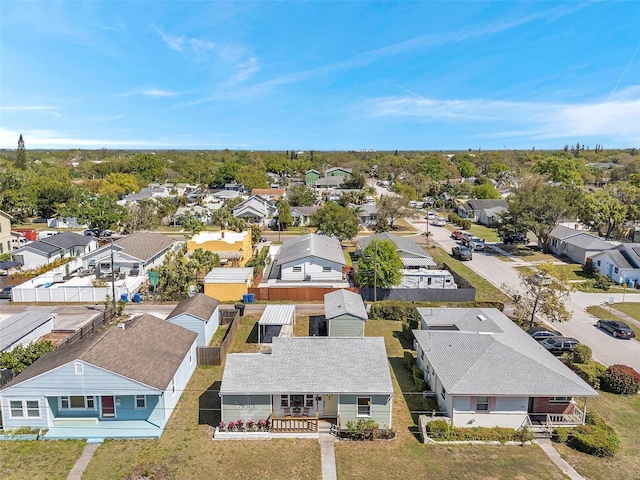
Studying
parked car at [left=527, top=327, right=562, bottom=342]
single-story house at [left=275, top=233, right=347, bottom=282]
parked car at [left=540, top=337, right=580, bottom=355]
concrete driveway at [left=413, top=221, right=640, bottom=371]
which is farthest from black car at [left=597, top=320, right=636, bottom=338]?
single-story house at [left=275, top=233, right=347, bottom=282]

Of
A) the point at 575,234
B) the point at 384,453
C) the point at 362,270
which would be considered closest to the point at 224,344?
the point at 384,453

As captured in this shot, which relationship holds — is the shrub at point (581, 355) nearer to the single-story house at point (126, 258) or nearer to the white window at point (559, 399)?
the white window at point (559, 399)

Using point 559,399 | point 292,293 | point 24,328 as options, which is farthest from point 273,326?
point 559,399

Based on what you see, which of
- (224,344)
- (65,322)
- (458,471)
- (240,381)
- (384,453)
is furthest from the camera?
(65,322)

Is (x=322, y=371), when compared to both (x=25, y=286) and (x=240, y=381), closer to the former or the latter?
(x=240, y=381)

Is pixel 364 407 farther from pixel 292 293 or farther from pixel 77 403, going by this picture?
pixel 292 293
